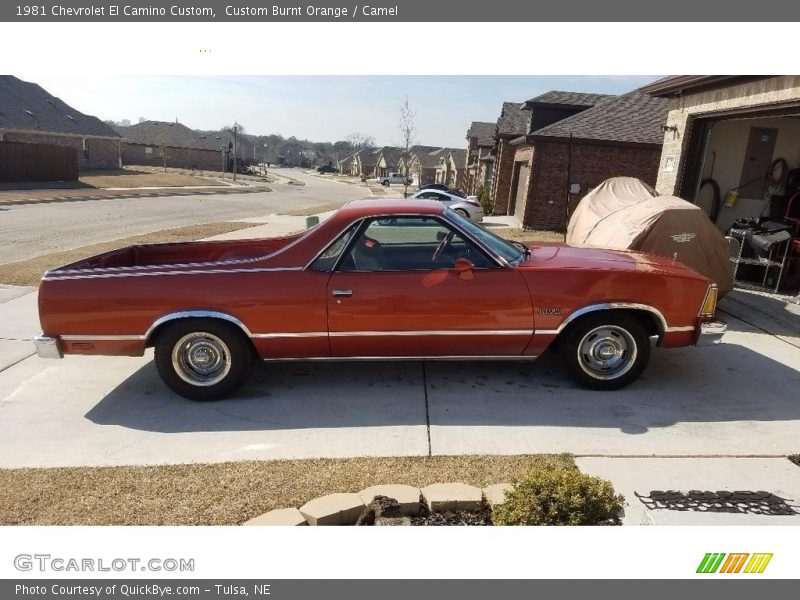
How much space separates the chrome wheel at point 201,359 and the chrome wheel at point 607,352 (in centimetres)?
299

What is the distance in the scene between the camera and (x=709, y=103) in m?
9.13

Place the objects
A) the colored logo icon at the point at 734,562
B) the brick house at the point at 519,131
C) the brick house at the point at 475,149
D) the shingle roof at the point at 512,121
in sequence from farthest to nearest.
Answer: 1. the brick house at the point at 475,149
2. the shingle roof at the point at 512,121
3. the brick house at the point at 519,131
4. the colored logo icon at the point at 734,562

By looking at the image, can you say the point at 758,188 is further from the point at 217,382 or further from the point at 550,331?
the point at 217,382

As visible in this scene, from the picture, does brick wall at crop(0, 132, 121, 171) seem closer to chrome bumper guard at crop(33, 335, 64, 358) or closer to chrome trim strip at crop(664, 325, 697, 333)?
chrome bumper guard at crop(33, 335, 64, 358)

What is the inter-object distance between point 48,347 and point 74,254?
8.13 m

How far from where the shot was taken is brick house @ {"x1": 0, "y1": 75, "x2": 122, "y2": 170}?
42.6 metres

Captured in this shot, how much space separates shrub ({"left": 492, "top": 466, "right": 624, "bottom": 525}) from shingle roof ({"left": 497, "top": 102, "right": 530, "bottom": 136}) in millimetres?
22860

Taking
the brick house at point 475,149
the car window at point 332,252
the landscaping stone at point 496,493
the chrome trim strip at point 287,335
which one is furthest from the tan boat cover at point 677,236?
the brick house at point 475,149

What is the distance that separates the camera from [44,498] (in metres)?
3.19

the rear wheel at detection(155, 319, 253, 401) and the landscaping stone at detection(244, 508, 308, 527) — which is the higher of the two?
the rear wheel at detection(155, 319, 253, 401)

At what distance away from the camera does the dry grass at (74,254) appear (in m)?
9.05

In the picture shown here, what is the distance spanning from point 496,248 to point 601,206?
4900mm

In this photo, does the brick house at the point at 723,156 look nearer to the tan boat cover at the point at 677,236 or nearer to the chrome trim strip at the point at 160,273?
the tan boat cover at the point at 677,236

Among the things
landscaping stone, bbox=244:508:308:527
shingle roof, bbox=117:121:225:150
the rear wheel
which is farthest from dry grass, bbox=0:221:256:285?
shingle roof, bbox=117:121:225:150
